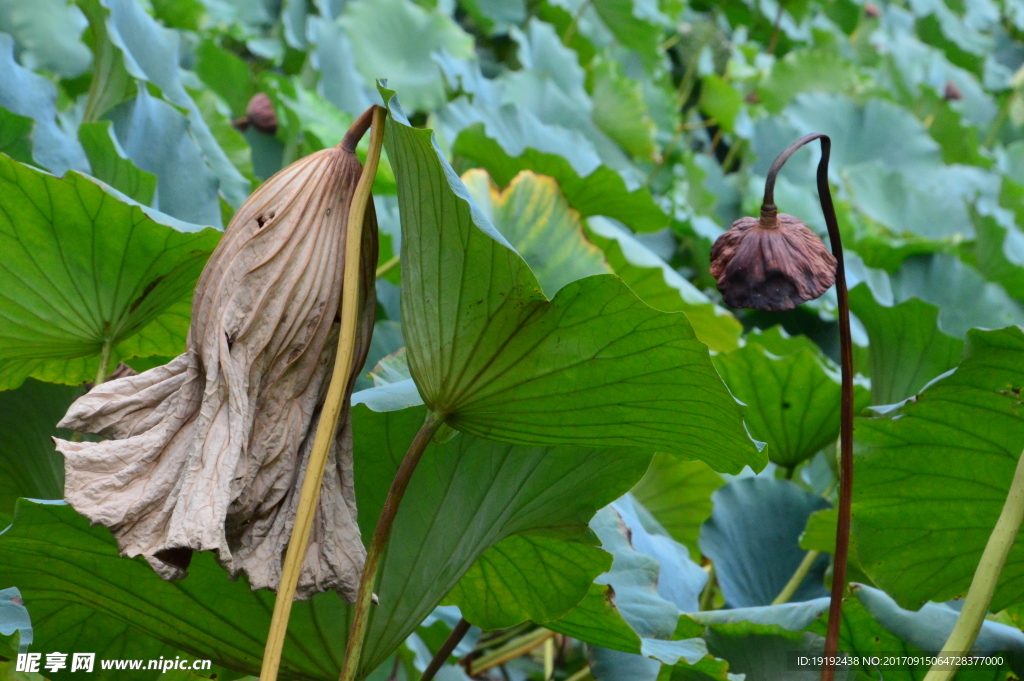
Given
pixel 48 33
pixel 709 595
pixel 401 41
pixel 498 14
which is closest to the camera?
pixel 709 595

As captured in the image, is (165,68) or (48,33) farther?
(48,33)

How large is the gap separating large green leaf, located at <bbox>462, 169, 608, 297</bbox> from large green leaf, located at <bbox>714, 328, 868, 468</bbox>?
0.22 meters

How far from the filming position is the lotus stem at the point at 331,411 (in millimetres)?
532

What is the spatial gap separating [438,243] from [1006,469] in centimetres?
48

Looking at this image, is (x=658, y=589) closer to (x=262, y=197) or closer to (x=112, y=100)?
(x=262, y=197)

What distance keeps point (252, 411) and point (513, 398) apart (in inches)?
6.3

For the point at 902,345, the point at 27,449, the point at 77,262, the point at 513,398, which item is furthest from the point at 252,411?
the point at 902,345

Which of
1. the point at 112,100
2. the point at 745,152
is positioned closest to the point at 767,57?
the point at 745,152

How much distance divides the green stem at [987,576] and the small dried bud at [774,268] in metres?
0.17

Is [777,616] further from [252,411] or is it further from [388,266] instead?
[388,266]

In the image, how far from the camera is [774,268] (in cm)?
62

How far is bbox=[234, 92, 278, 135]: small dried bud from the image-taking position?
1.75m

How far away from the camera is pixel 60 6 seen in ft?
5.16

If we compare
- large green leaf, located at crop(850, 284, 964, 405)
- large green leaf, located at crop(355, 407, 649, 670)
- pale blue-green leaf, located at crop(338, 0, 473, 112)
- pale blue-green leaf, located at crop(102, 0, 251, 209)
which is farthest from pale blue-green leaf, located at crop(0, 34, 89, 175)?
pale blue-green leaf, located at crop(338, 0, 473, 112)
